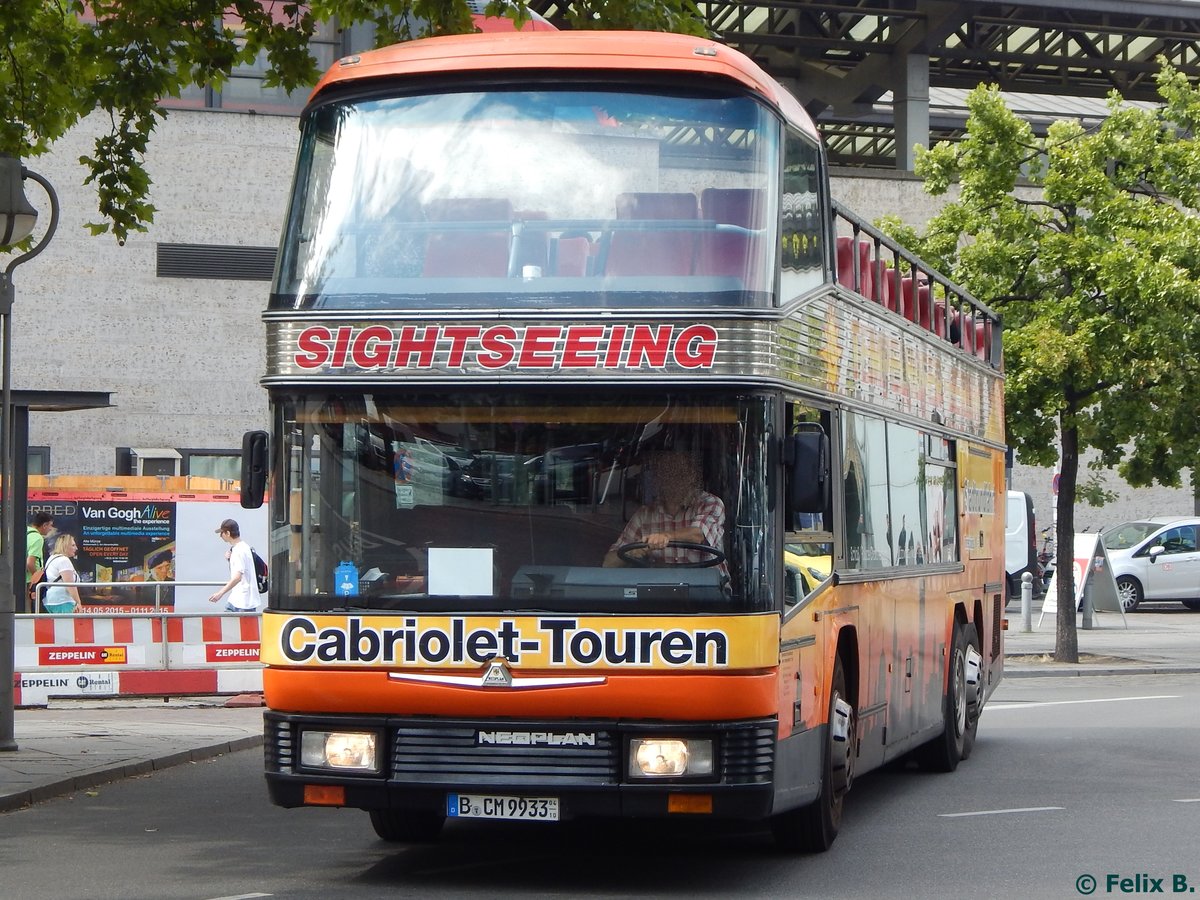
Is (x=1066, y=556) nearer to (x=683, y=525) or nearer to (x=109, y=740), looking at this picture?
(x=109, y=740)

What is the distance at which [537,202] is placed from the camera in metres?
8.43

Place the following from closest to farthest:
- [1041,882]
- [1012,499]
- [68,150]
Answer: [1041,882] → [68,150] → [1012,499]

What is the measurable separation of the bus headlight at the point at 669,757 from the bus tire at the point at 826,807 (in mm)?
1280

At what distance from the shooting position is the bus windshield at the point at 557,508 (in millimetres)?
8102

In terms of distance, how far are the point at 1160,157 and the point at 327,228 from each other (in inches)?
700

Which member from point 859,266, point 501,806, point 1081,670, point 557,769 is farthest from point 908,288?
point 1081,670

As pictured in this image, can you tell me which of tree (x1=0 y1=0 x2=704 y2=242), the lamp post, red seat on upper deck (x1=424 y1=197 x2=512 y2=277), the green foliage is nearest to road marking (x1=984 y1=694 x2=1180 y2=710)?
the green foliage

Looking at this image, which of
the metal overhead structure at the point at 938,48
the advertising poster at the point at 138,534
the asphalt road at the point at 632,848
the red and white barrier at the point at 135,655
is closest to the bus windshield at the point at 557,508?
the asphalt road at the point at 632,848

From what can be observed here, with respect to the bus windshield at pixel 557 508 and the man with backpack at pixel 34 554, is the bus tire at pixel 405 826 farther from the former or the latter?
the man with backpack at pixel 34 554

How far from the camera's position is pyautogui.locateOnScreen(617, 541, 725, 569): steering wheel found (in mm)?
8102

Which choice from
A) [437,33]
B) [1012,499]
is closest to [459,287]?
[437,33]

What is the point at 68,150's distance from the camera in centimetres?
3181

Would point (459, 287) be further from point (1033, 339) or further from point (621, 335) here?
point (1033, 339)

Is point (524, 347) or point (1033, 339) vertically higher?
point (1033, 339)
